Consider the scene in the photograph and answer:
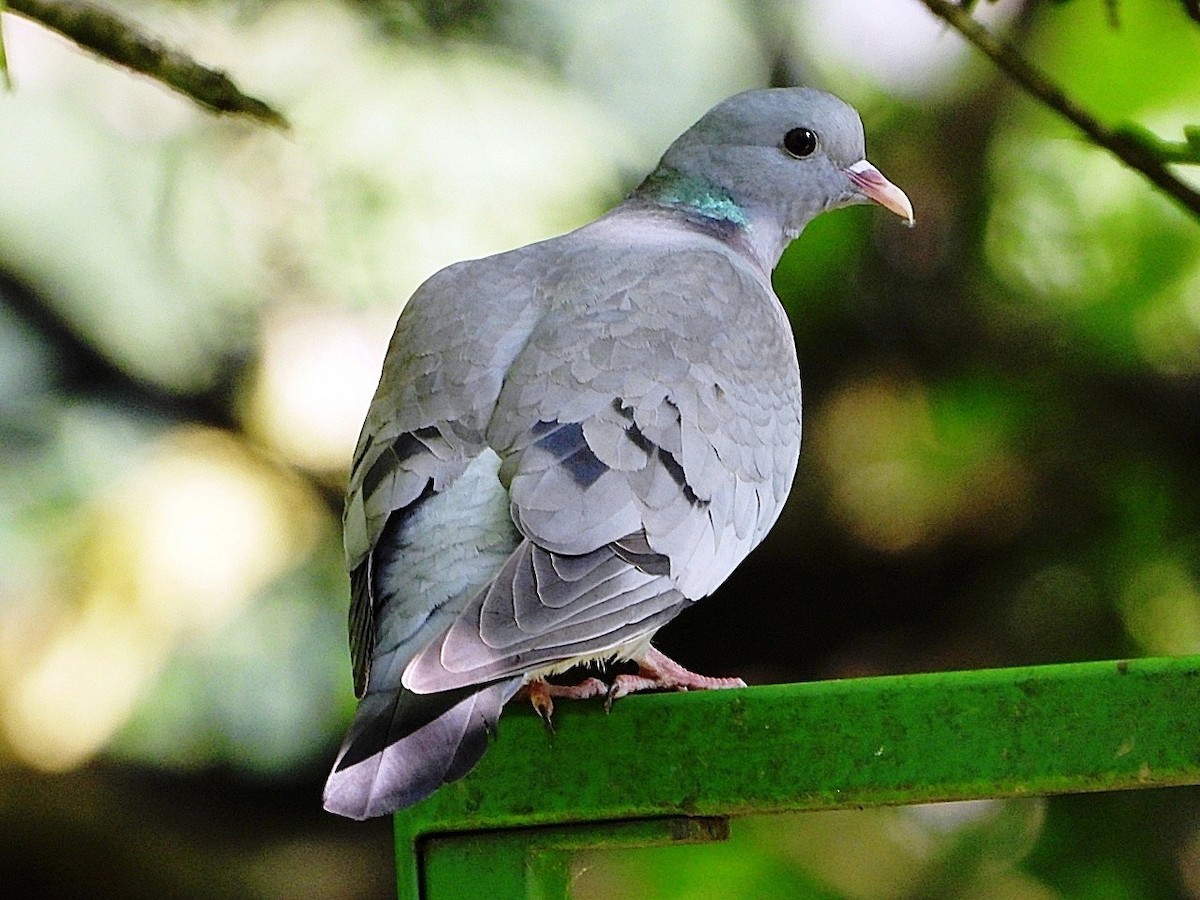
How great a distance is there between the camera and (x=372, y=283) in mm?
3254

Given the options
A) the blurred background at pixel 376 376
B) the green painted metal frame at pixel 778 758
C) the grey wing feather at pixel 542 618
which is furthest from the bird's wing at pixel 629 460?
the blurred background at pixel 376 376

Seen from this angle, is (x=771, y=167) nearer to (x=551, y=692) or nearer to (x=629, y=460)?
(x=629, y=460)

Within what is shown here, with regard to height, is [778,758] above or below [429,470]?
below

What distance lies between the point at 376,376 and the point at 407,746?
188cm

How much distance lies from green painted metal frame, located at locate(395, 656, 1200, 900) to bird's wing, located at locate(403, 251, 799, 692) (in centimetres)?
11

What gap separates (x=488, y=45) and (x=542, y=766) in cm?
222

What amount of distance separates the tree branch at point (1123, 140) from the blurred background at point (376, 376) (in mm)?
1410

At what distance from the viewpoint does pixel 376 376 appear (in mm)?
3197

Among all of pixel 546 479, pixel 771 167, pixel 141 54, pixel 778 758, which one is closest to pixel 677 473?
pixel 546 479

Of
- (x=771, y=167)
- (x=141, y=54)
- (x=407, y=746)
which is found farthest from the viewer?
(x=771, y=167)

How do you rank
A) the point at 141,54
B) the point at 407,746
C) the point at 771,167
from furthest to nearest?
the point at 771,167
the point at 141,54
the point at 407,746

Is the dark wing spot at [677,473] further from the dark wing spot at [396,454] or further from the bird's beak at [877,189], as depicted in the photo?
the bird's beak at [877,189]

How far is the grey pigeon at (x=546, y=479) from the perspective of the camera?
1.46 m

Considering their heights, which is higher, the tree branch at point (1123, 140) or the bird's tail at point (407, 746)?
the tree branch at point (1123, 140)
